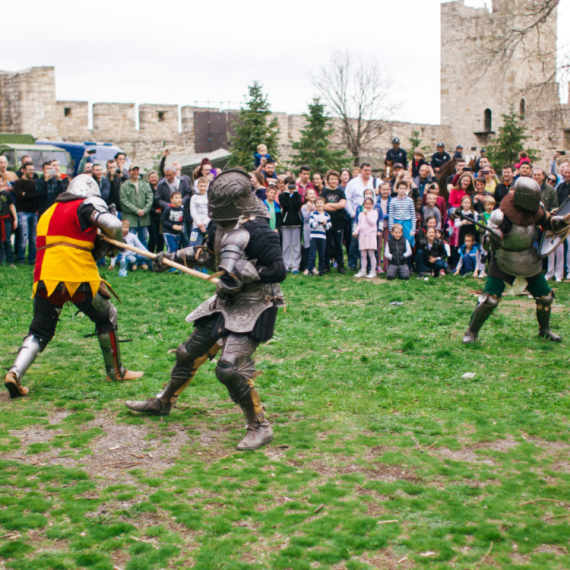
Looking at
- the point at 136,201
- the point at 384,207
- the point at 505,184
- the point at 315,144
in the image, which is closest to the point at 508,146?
the point at 315,144

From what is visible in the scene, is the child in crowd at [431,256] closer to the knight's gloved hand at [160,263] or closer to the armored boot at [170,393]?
the armored boot at [170,393]

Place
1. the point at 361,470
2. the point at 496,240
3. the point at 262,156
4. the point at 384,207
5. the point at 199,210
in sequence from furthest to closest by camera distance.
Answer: the point at 262,156 → the point at 384,207 → the point at 199,210 → the point at 496,240 → the point at 361,470

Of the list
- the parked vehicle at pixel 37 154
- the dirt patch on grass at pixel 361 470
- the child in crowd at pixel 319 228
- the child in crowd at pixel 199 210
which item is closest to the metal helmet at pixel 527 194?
the dirt patch on grass at pixel 361 470

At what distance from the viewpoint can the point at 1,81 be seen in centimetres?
2459

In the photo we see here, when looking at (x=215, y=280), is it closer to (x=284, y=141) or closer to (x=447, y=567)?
(x=447, y=567)

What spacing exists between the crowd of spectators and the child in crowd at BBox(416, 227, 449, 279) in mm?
Answer: 18

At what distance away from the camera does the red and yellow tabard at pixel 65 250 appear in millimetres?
5414

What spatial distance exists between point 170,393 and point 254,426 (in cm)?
80

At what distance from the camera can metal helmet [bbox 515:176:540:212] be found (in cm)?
680

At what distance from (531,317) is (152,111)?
19.4m

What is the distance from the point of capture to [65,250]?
5445 millimetres

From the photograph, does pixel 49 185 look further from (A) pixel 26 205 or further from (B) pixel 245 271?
(B) pixel 245 271

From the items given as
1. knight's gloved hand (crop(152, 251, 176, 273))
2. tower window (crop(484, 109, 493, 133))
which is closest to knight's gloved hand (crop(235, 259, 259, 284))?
knight's gloved hand (crop(152, 251, 176, 273))

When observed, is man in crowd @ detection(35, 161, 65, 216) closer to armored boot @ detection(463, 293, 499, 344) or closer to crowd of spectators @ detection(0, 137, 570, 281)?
crowd of spectators @ detection(0, 137, 570, 281)
